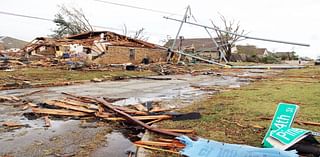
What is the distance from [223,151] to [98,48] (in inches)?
1145

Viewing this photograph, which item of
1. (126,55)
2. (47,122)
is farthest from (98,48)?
(47,122)

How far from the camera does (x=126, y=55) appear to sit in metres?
34.3

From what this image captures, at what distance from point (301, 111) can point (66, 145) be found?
19.5 feet

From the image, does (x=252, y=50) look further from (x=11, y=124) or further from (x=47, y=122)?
(x=11, y=124)

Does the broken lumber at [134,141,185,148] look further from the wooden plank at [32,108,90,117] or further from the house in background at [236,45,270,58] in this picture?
the house in background at [236,45,270,58]

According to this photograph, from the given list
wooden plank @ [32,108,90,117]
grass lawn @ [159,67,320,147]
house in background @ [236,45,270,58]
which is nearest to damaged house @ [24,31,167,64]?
grass lawn @ [159,67,320,147]

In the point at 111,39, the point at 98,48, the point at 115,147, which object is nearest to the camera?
the point at 115,147

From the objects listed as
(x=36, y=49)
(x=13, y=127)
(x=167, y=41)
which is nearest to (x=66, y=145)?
(x=13, y=127)

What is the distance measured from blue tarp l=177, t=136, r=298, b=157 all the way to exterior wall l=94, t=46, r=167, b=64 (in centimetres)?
2763

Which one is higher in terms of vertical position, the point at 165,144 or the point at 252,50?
the point at 252,50

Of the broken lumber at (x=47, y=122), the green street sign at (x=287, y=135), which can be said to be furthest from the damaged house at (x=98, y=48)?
the green street sign at (x=287, y=135)

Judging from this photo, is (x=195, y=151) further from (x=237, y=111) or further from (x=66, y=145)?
(x=237, y=111)

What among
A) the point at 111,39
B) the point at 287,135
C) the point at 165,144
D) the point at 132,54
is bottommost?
the point at 165,144

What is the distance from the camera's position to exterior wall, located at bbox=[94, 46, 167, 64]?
32100 millimetres
